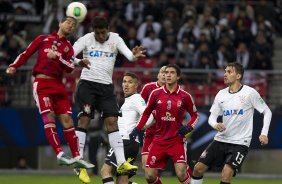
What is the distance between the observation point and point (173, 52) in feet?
95.5

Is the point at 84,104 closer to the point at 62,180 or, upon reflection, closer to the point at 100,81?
the point at 100,81

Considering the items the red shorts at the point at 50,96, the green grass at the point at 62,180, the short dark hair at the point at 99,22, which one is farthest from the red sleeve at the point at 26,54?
the green grass at the point at 62,180

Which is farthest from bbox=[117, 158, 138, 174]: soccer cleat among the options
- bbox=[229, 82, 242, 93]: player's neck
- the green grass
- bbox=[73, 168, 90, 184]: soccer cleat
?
the green grass

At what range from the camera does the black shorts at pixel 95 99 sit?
18.0 m

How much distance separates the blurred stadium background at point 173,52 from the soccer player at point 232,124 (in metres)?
9.06

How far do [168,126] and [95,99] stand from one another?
4.82 feet

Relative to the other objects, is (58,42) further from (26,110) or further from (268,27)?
(268,27)

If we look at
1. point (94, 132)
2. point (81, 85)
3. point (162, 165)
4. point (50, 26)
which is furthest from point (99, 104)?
point (50, 26)

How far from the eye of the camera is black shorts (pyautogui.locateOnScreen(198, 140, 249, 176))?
1756 cm

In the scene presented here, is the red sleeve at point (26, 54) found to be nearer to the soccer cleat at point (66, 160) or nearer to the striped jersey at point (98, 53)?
the striped jersey at point (98, 53)

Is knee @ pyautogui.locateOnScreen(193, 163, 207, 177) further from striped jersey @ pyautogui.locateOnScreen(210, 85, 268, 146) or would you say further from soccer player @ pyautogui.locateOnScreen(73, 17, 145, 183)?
soccer player @ pyautogui.locateOnScreen(73, 17, 145, 183)

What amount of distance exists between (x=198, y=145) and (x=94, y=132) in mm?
2784

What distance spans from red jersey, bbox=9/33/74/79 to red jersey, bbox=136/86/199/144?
1.47 metres

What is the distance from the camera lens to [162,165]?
1742 centimetres
